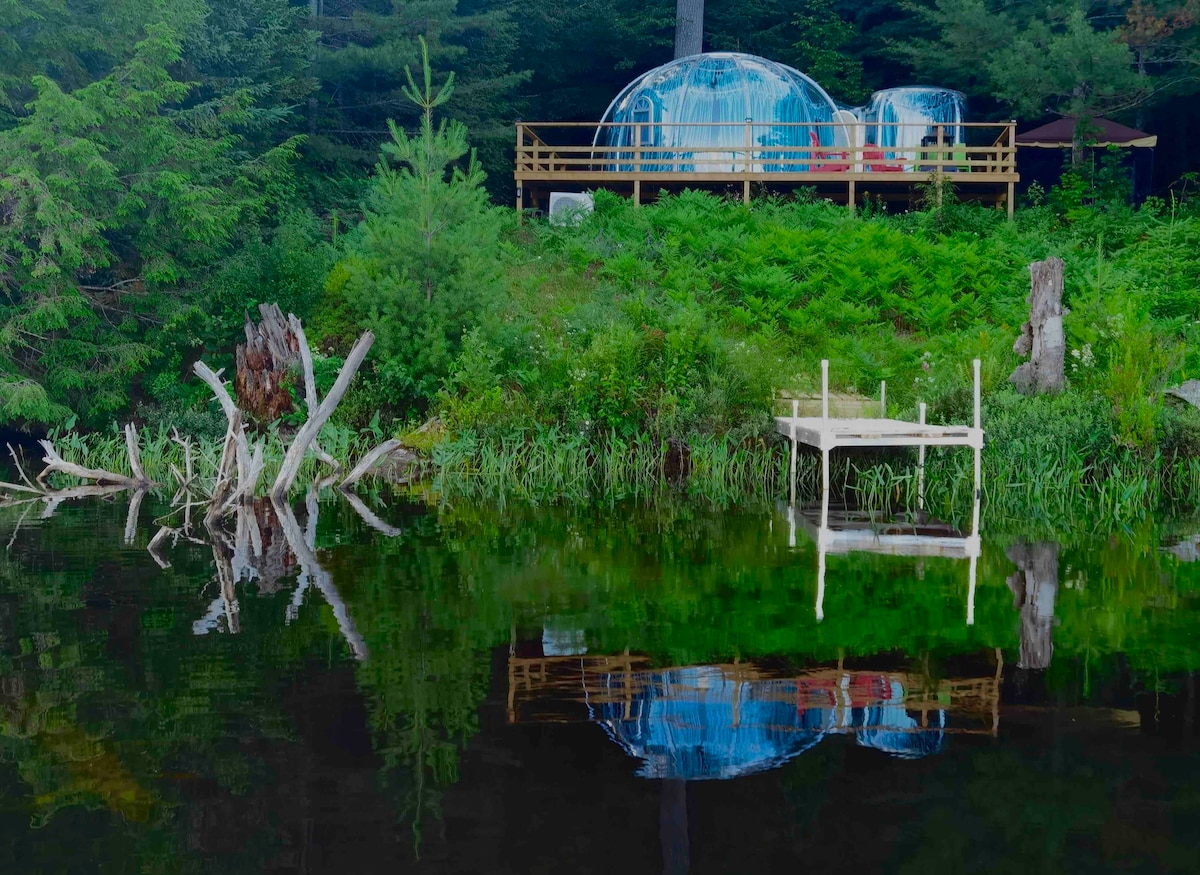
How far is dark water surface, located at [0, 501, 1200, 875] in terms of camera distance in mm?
4184

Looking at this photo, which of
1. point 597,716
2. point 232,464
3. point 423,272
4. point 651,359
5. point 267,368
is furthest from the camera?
point 423,272

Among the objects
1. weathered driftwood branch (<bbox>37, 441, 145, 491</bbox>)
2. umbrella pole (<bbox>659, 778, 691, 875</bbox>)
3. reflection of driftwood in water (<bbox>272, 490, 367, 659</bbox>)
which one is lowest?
umbrella pole (<bbox>659, 778, 691, 875</bbox>)

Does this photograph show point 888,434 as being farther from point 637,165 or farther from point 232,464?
point 637,165

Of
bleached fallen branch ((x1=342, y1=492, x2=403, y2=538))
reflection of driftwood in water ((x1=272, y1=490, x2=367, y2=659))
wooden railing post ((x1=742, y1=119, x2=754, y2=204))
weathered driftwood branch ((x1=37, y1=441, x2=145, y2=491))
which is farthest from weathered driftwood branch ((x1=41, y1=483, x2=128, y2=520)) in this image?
wooden railing post ((x1=742, y1=119, x2=754, y2=204))

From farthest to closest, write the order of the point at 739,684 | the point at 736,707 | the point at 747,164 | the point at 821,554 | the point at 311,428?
1. the point at 747,164
2. the point at 311,428
3. the point at 821,554
4. the point at 739,684
5. the point at 736,707

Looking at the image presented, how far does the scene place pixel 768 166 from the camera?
1053 inches

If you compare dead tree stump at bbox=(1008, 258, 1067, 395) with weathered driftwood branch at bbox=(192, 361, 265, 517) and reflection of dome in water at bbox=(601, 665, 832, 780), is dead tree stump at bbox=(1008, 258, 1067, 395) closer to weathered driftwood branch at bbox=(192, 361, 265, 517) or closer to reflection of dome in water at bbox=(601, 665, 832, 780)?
weathered driftwood branch at bbox=(192, 361, 265, 517)

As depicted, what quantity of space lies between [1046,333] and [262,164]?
14.0 m

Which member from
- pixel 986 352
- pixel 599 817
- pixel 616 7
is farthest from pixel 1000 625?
pixel 616 7

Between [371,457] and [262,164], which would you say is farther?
[262,164]

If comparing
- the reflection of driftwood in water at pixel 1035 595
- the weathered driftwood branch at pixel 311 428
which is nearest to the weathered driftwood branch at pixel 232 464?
the weathered driftwood branch at pixel 311 428

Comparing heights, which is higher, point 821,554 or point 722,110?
point 722,110

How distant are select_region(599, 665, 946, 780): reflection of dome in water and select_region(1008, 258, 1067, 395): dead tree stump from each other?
30.2 ft

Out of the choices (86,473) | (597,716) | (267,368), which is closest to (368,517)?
(86,473)
